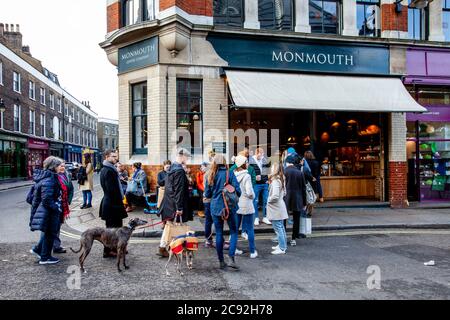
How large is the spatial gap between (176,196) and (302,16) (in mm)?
8948

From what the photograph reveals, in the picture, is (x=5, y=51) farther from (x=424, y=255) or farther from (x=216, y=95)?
(x=424, y=255)

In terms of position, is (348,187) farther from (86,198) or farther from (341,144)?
(86,198)

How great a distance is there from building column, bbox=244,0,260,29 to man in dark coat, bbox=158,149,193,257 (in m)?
6.99

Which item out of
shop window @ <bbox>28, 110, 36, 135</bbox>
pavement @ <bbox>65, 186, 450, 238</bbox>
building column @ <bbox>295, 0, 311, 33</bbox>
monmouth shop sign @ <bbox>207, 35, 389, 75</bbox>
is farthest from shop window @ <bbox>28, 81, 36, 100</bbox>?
building column @ <bbox>295, 0, 311, 33</bbox>

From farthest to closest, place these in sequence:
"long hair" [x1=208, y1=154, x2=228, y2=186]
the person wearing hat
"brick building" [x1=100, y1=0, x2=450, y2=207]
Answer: "brick building" [x1=100, y1=0, x2=450, y2=207] → the person wearing hat → "long hair" [x1=208, y1=154, x2=228, y2=186]

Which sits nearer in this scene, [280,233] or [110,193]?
[110,193]

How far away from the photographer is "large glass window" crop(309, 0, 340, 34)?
12.6 meters

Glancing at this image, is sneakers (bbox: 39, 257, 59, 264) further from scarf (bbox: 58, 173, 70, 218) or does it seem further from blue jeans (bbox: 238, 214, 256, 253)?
blue jeans (bbox: 238, 214, 256, 253)

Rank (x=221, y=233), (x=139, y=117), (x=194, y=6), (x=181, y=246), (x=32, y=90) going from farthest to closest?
(x=32, y=90)
(x=139, y=117)
(x=194, y=6)
(x=221, y=233)
(x=181, y=246)

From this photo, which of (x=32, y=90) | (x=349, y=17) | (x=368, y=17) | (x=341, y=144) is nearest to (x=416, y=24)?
(x=368, y=17)

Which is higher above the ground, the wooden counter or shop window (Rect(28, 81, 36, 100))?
shop window (Rect(28, 81, 36, 100))

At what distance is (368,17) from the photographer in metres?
12.8

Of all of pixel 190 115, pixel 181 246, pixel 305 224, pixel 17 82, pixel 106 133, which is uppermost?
pixel 17 82
